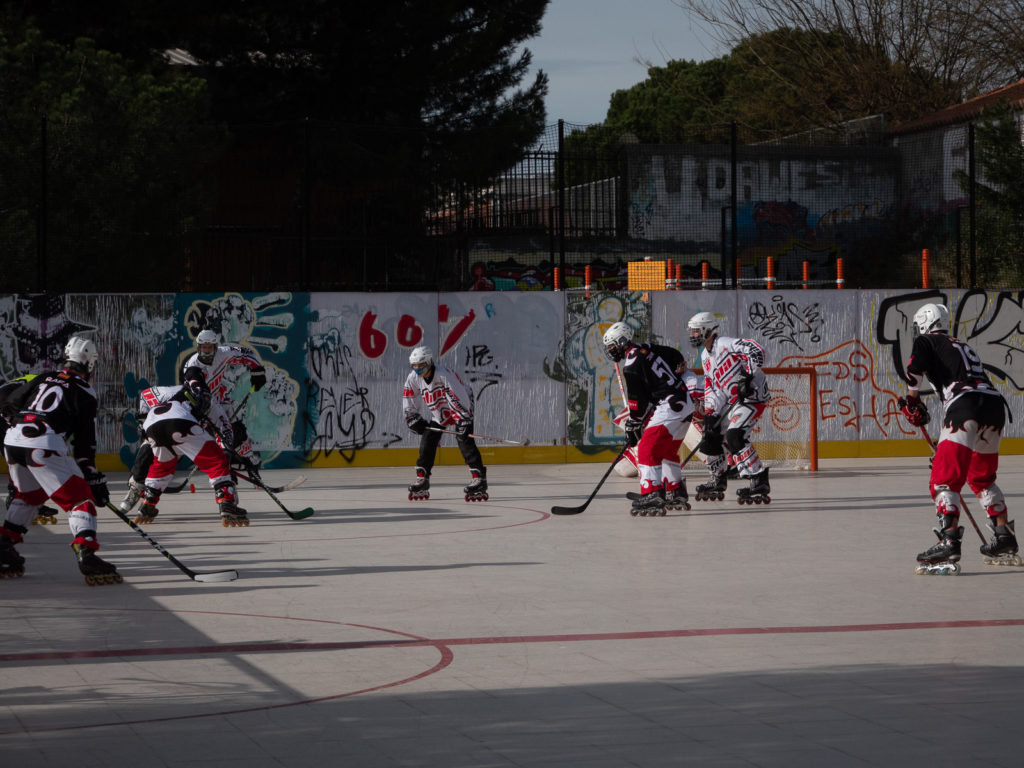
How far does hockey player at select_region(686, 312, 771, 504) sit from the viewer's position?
50.5ft

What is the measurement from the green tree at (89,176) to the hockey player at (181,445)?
6.53 m

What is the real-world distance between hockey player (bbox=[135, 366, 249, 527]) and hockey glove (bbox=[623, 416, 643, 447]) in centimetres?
372

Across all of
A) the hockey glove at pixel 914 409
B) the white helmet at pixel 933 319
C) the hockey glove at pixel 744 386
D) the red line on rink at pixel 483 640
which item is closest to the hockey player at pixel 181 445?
the hockey glove at pixel 744 386

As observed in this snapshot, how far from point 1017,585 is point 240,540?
641 centimetres

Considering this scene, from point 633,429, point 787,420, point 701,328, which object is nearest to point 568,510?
point 633,429

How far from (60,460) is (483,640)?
3875mm

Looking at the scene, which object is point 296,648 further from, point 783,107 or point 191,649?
point 783,107

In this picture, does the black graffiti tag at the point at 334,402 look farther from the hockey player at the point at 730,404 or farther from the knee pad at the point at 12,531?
the knee pad at the point at 12,531

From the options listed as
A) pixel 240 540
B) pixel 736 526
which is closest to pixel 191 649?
pixel 240 540

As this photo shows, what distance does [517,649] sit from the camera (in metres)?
7.79

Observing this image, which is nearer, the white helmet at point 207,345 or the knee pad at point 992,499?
the knee pad at point 992,499

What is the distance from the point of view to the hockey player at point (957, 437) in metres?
10.3

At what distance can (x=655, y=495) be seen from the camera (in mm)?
14188

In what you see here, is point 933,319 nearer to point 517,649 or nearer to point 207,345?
point 517,649
